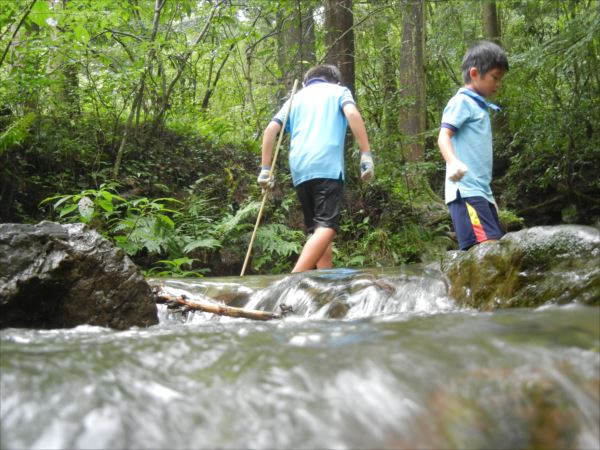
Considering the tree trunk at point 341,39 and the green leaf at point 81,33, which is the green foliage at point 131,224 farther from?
the tree trunk at point 341,39

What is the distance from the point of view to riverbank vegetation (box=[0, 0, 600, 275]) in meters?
7.15

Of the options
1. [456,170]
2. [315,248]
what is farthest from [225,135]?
[456,170]

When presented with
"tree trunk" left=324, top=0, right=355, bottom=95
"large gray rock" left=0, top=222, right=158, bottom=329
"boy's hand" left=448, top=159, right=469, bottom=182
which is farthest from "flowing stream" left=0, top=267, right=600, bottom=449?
"tree trunk" left=324, top=0, right=355, bottom=95

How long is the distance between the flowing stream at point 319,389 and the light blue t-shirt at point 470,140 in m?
1.63

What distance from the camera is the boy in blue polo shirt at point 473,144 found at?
4266 mm

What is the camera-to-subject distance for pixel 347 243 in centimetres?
802

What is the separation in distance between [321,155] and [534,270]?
2.32m

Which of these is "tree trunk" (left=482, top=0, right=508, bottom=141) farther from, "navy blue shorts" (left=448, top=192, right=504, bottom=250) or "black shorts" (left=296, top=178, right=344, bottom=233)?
"navy blue shorts" (left=448, top=192, right=504, bottom=250)

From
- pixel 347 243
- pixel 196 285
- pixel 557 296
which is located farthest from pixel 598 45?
pixel 196 285

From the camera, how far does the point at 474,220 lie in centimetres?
428

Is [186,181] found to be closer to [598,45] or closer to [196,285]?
[196,285]

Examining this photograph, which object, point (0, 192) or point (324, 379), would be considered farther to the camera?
point (0, 192)

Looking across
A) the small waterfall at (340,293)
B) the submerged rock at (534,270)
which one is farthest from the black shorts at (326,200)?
the submerged rock at (534,270)

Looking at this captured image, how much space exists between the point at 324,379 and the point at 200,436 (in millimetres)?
505
